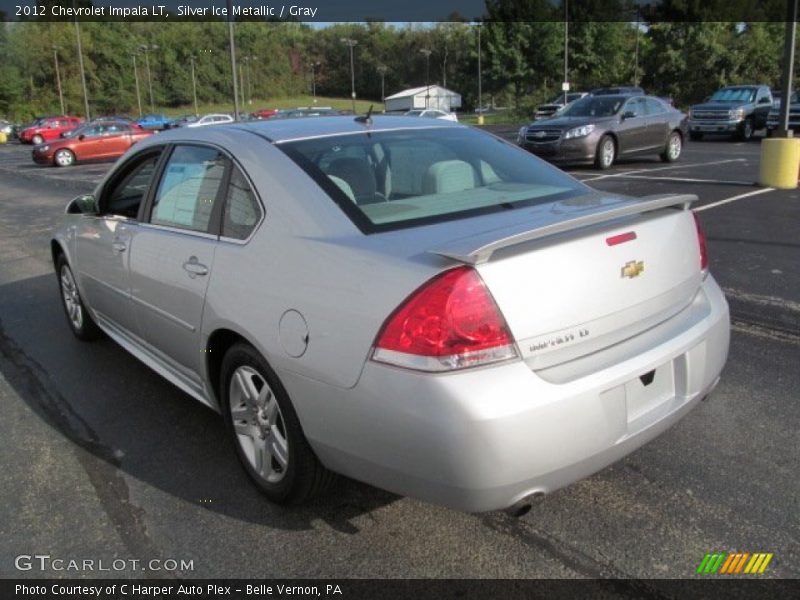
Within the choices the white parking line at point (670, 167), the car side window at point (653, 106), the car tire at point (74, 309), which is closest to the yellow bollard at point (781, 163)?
the white parking line at point (670, 167)

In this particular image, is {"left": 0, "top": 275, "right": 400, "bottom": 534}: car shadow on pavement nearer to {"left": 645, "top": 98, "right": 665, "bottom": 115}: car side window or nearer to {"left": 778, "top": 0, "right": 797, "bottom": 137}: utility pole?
{"left": 778, "top": 0, "right": 797, "bottom": 137}: utility pole

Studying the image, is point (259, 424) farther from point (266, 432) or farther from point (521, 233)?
point (521, 233)

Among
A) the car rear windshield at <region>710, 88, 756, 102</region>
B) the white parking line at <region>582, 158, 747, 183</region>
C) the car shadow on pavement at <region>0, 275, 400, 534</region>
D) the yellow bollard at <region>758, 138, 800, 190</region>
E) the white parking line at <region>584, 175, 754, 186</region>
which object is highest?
the car rear windshield at <region>710, 88, 756, 102</region>

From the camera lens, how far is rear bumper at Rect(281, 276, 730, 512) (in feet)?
7.04

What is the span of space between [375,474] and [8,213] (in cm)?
1385

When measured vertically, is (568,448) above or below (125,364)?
above

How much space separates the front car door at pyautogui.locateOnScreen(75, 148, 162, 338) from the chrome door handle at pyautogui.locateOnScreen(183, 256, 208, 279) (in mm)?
808

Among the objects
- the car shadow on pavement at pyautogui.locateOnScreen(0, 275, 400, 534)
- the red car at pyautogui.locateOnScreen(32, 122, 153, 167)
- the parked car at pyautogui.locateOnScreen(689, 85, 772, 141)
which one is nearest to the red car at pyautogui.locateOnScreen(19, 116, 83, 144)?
the red car at pyautogui.locateOnScreen(32, 122, 153, 167)

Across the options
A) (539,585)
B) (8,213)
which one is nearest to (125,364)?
(539,585)

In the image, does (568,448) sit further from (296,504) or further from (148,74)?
(148,74)

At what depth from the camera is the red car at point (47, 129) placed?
43.3 m

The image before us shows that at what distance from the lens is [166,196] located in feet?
12.0

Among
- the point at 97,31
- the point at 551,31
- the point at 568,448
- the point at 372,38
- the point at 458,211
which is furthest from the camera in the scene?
the point at 372,38

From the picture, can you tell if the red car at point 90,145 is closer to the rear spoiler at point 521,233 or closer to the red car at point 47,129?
the red car at point 47,129
